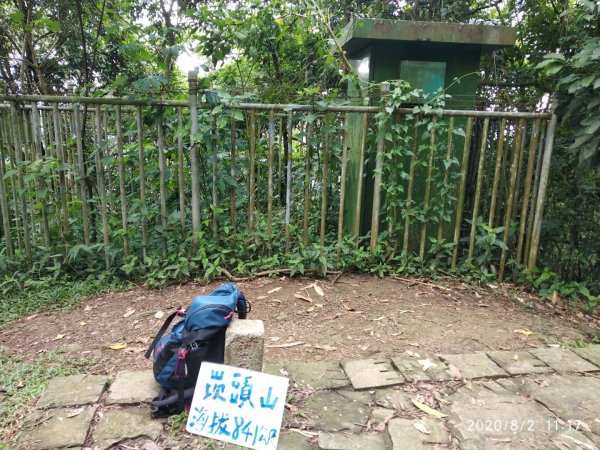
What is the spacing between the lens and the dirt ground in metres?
2.57

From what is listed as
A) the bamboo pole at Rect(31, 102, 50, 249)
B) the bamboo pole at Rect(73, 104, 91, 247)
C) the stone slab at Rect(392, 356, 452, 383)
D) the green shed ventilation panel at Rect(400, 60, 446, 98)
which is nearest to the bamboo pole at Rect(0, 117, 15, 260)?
the bamboo pole at Rect(31, 102, 50, 249)

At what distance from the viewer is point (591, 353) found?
8.44 ft

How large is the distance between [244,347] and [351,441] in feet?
1.95

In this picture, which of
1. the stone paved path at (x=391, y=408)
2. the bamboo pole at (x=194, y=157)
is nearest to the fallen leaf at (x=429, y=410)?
the stone paved path at (x=391, y=408)

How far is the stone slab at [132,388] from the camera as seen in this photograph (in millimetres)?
1952

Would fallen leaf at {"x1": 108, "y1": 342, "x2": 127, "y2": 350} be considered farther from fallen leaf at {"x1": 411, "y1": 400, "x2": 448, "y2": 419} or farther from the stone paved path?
fallen leaf at {"x1": 411, "y1": 400, "x2": 448, "y2": 419}

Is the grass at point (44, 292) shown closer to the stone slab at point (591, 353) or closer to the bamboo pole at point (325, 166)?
the bamboo pole at point (325, 166)

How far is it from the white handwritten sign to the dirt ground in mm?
615

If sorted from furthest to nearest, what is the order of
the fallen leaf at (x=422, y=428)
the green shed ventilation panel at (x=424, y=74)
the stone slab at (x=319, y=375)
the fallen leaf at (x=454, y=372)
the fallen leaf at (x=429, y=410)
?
1. the green shed ventilation panel at (x=424, y=74)
2. the fallen leaf at (x=454, y=372)
3. the stone slab at (x=319, y=375)
4. the fallen leaf at (x=429, y=410)
5. the fallen leaf at (x=422, y=428)

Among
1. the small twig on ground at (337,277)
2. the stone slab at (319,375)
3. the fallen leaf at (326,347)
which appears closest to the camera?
the stone slab at (319,375)

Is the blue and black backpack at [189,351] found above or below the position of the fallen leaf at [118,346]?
above

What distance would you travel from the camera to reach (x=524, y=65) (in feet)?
14.8

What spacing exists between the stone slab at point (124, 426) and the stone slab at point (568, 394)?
1.76 metres
